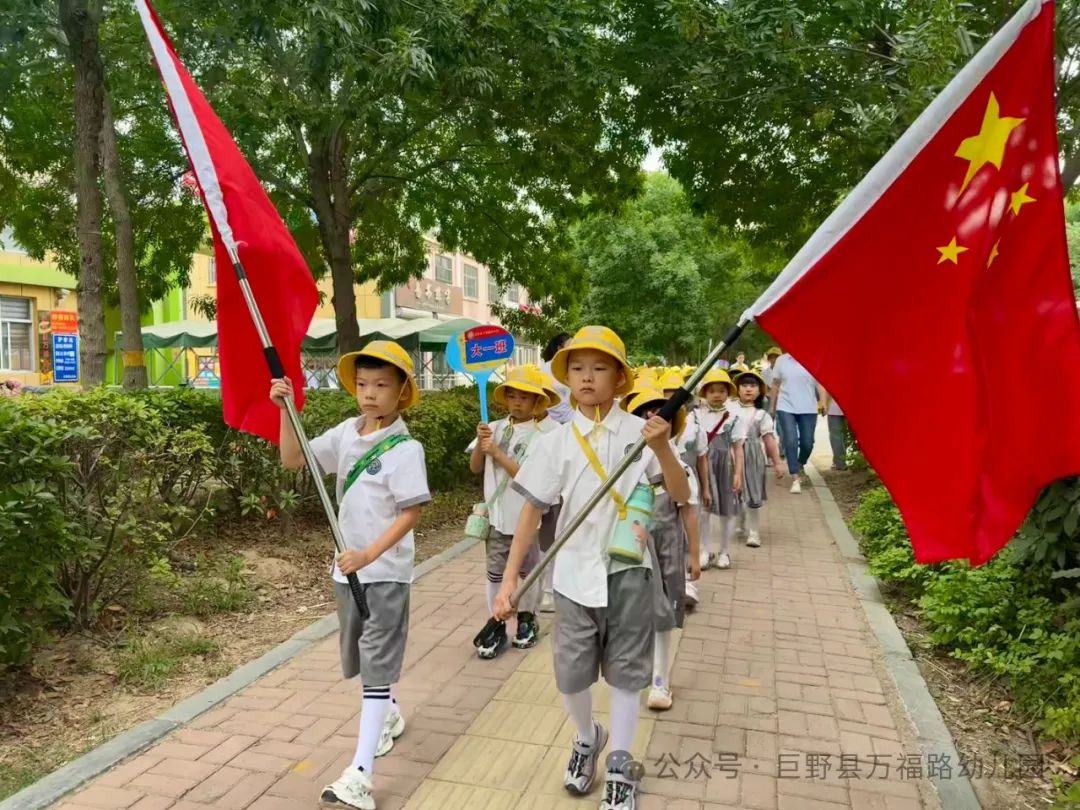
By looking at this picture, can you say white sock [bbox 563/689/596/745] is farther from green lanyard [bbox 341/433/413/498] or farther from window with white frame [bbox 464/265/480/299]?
window with white frame [bbox 464/265/480/299]

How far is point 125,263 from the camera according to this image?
25.3ft

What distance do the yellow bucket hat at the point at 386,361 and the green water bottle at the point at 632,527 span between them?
104 centimetres

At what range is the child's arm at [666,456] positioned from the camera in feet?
9.39

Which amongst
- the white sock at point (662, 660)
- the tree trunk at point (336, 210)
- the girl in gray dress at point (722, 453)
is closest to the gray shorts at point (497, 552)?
the white sock at point (662, 660)

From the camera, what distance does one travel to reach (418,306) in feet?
133

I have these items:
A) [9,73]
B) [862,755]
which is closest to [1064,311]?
[862,755]

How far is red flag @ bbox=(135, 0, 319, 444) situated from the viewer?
3642 mm

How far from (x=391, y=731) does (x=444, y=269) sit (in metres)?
42.8

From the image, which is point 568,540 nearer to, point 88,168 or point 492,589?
point 492,589

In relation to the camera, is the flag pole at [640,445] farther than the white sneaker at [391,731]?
No

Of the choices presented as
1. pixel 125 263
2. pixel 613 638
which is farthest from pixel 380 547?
pixel 125 263

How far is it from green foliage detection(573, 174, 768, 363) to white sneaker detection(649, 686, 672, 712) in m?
27.9

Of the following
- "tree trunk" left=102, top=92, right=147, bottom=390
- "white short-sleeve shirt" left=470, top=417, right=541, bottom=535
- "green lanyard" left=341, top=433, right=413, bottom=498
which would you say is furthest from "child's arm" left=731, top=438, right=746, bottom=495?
"tree trunk" left=102, top=92, right=147, bottom=390

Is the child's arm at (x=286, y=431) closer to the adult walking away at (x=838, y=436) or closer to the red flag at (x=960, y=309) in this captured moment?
the red flag at (x=960, y=309)
